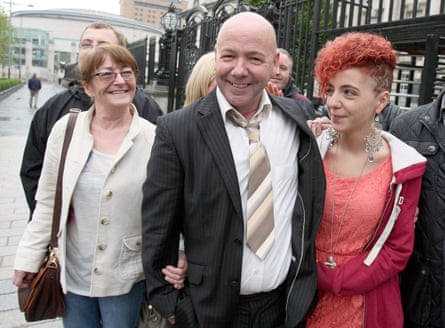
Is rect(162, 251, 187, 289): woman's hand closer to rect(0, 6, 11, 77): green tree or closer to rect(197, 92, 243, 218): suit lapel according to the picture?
rect(197, 92, 243, 218): suit lapel

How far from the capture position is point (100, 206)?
2221 millimetres

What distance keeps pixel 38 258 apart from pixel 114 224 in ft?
1.63

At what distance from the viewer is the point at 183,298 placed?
1.98 metres

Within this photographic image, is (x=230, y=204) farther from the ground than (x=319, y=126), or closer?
closer

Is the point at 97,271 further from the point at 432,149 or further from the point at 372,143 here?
the point at 432,149

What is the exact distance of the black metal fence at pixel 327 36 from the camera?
11.7 feet

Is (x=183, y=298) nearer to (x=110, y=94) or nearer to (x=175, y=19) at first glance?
(x=110, y=94)

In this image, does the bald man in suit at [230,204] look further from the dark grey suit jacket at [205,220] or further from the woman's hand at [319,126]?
the woman's hand at [319,126]

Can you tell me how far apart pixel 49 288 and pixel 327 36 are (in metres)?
3.97

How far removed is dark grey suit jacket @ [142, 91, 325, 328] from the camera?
6.11 feet

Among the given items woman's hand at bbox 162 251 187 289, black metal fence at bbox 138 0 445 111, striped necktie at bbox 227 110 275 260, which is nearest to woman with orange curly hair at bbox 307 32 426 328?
striped necktie at bbox 227 110 275 260

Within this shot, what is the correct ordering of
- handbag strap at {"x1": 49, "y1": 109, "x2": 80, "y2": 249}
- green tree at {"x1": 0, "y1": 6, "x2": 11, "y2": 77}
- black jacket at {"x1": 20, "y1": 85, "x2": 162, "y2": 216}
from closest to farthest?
handbag strap at {"x1": 49, "y1": 109, "x2": 80, "y2": 249} → black jacket at {"x1": 20, "y1": 85, "x2": 162, "y2": 216} → green tree at {"x1": 0, "y1": 6, "x2": 11, "y2": 77}

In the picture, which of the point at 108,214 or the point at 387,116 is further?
the point at 387,116

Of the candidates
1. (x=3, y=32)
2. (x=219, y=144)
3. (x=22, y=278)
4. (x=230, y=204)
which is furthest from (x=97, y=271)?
(x=3, y=32)
